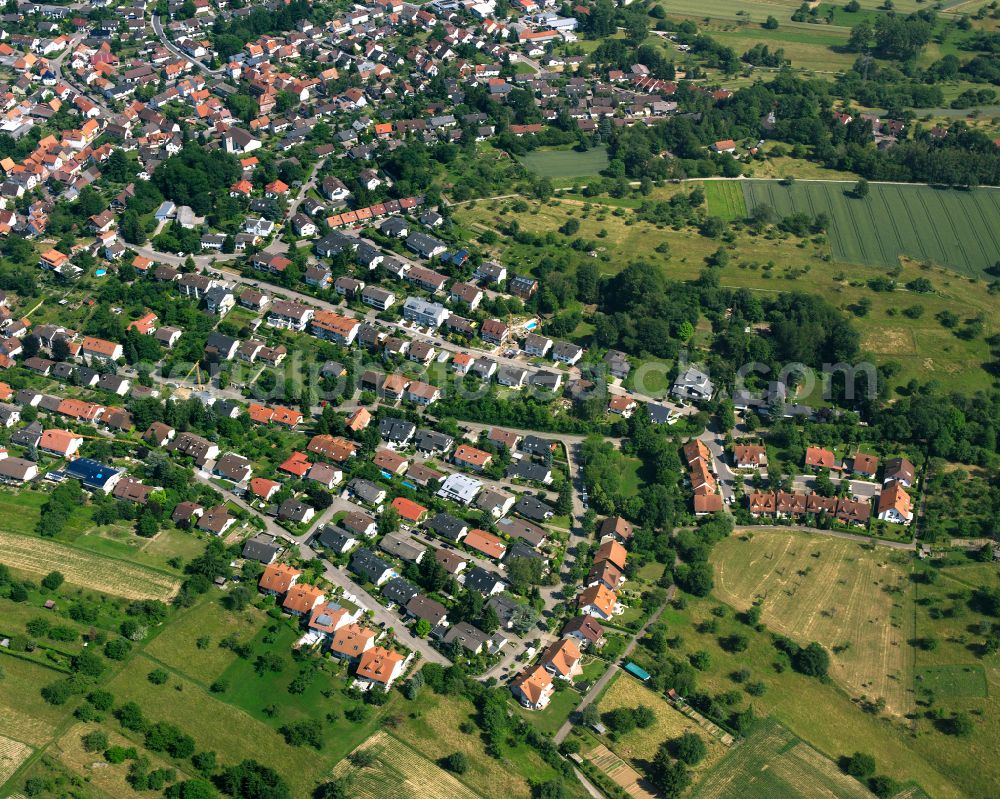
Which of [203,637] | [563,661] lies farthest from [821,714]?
[203,637]

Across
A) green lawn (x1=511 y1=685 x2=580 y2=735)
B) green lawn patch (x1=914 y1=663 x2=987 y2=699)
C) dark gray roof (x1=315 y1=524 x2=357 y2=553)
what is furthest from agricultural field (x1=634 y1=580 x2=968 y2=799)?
dark gray roof (x1=315 y1=524 x2=357 y2=553)

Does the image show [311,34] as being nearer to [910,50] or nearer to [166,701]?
[910,50]

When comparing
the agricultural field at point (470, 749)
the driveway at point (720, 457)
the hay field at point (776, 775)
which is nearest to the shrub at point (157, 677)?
the agricultural field at point (470, 749)

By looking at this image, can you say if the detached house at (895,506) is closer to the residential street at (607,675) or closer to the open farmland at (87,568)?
the residential street at (607,675)

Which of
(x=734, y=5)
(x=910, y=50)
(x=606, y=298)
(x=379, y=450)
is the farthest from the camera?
(x=734, y=5)

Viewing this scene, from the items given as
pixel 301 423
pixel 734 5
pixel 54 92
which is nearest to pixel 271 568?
pixel 301 423

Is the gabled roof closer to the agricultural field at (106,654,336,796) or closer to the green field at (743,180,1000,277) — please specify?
the agricultural field at (106,654,336,796)

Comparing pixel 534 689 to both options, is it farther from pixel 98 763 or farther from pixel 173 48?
pixel 173 48
